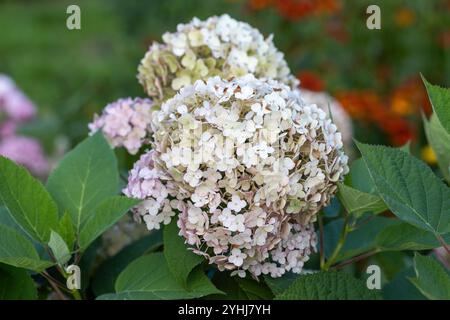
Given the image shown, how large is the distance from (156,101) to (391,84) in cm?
281

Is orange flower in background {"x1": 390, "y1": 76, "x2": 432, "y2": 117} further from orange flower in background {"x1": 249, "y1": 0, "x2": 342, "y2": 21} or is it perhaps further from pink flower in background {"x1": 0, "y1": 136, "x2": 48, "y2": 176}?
pink flower in background {"x1": 0, "y1": 136, "x2": 48, "y2": 176}

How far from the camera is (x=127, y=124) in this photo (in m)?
1.27

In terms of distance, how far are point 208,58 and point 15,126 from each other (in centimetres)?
159

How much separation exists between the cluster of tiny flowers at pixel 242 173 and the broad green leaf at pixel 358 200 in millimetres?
20

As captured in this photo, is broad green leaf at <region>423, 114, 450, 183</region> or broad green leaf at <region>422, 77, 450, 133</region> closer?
broad green leaf at <region>422, 77, 450, 133</region>

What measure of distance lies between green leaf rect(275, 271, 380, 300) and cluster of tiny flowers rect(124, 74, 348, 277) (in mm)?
75

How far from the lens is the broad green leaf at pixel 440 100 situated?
0.96 m

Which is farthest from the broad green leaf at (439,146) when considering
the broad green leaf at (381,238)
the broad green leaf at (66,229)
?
the broad green leaf at (66,229)

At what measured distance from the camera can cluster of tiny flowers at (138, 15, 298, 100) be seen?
4.19ft

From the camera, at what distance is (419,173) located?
978 millimetres

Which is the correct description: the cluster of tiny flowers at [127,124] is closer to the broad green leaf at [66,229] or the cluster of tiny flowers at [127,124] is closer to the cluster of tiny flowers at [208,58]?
the cluster of tiny flowers at [208,58]

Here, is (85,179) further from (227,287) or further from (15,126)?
(15,126)

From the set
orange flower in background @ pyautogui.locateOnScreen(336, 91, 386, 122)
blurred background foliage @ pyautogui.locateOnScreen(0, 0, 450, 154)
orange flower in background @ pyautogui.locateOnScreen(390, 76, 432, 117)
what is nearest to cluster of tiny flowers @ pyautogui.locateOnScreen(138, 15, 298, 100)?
blurred background foliage @ pyautogui.locateOnScreen(0, 0, 450, 154)
